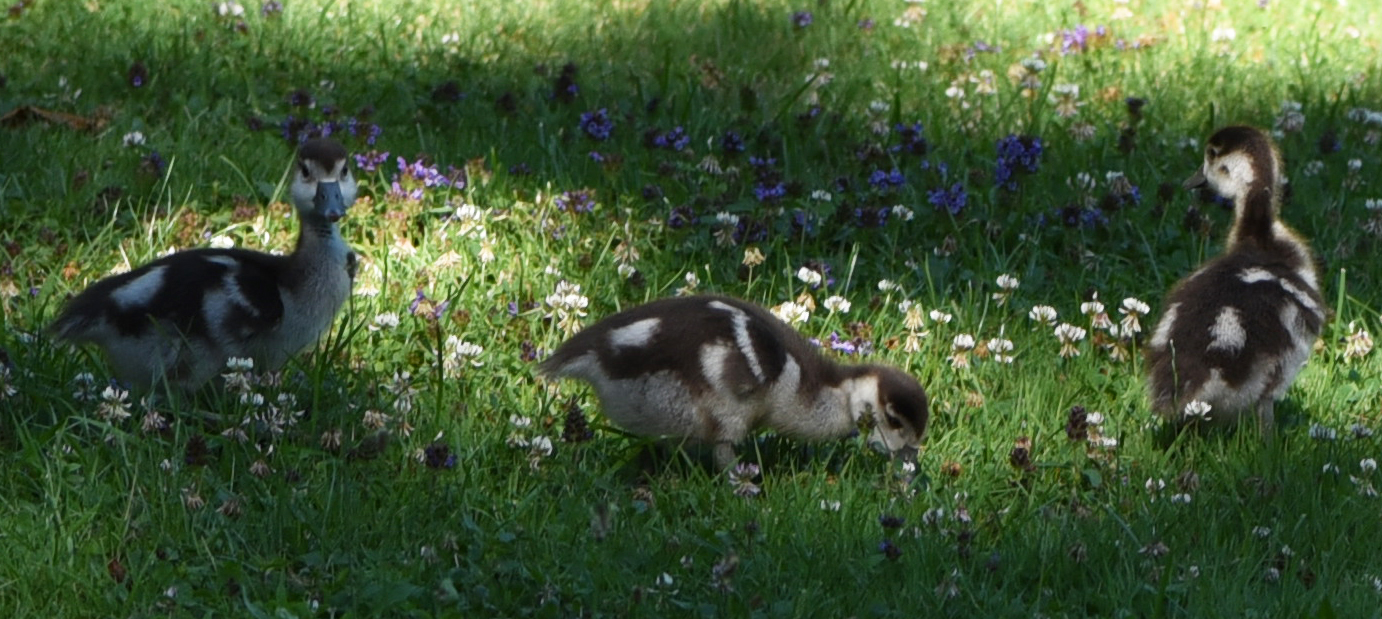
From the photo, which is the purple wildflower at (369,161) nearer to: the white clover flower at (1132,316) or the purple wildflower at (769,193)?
the purple wildflower at (769,193)

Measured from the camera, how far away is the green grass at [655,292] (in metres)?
5.04

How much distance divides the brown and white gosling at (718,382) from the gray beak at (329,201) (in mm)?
904

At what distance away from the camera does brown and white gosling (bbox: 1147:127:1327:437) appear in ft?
20.3

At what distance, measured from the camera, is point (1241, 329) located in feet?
20.6

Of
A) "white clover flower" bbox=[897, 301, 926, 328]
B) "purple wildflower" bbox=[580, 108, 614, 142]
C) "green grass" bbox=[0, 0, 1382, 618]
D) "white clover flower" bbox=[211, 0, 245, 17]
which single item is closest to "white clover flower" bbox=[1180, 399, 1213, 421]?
"green grass" bbox=[0, 0, 1382, 618]

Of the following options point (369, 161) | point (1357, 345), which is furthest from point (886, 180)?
point (369, 161)

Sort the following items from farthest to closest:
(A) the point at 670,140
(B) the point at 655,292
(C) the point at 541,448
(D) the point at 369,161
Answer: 1. (A) the point at 670,140
2. (D) the point at 369,161
3. (B) the point at 655,292
4. (C) the point at 541,448

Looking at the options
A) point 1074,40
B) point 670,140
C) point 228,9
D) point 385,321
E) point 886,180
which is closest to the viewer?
point 385,321

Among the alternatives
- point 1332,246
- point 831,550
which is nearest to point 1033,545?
point 831,550

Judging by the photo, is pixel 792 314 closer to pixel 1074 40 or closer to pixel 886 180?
pixel 886 180

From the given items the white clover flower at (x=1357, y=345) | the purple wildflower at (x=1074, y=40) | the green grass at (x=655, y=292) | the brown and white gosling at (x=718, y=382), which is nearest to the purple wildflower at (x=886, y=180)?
the green grass at (x=655, y=292)

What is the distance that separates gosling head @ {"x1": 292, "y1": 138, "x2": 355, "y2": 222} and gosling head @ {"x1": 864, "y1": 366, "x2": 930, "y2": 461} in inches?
74.7

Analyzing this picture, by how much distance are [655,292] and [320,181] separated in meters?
1.56

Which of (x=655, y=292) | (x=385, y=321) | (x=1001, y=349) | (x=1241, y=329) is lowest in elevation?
(x=655, y=292)
